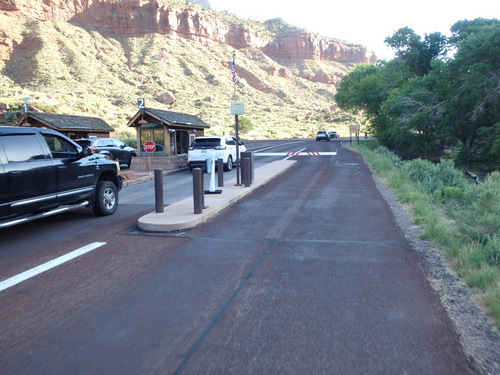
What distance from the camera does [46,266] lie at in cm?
598

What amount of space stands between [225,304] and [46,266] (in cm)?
287

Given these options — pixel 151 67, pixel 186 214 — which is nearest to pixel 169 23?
pixel 151 67

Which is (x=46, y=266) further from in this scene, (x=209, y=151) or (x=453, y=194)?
(x=209, y=151)

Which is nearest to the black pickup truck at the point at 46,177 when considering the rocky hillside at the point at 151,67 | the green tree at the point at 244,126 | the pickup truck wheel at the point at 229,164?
the pickup truck wheel at the point at 229,164

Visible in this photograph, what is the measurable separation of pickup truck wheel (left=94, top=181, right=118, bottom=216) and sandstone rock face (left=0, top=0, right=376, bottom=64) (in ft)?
315

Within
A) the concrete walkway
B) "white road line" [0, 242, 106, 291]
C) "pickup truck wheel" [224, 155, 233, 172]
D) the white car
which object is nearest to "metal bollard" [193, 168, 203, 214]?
the concrete walkway

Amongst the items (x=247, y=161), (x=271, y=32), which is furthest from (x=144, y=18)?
(x=247, y=161)

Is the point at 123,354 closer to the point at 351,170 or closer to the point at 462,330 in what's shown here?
the point at 462,330

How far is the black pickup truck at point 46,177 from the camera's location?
7.09m

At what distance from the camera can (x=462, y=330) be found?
4047mm

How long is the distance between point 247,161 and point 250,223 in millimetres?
5132

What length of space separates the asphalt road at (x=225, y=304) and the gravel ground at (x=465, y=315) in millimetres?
112

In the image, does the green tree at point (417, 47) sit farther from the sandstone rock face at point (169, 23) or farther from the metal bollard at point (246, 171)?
the sandstone rock face at point (169, 23)

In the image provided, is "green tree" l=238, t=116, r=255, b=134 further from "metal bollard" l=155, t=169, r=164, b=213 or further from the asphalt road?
the asphalt road
